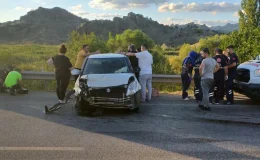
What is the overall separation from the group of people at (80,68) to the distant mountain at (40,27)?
140116 millimetres

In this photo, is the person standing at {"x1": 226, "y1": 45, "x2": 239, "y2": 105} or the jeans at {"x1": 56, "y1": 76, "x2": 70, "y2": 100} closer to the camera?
the jeans at {"x1": 56, "y1": 76, "x2": 70, "y2": 100}

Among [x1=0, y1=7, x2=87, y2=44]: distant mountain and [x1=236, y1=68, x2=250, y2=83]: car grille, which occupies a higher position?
[x1=0, y1=7, x2=87, y2=44]: distant mountain

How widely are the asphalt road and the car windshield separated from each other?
1142 millimetres

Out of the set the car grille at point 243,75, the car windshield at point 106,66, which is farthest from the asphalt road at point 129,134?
the car windshield at point 106,66

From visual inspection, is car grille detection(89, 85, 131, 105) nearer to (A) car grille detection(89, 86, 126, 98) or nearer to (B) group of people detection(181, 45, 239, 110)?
(A) car grille detection(89, 86, 126, 98)

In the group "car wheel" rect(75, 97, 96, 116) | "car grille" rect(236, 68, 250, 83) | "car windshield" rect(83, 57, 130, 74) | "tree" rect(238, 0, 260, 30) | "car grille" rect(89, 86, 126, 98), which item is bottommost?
"car wheel" rect(75, 97, 96, 116)

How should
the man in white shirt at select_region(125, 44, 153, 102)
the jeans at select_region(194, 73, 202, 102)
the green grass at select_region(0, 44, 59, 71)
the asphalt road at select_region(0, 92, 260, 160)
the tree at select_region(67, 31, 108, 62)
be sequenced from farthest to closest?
the tree at select_region(67, 31, 108, 62) → the green grass at select_region(0, 44, 59, 71) → the man in white shirt at select_region(125, 44, 153, 102) → the jeans at select_region(194, 73, 202, 102) → the asphalt road at select_region(0, 92, 260, 160)

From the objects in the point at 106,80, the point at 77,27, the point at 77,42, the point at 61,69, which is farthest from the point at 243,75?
the point at 77,27

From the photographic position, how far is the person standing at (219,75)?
33.1 feet

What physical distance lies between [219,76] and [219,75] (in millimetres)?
39

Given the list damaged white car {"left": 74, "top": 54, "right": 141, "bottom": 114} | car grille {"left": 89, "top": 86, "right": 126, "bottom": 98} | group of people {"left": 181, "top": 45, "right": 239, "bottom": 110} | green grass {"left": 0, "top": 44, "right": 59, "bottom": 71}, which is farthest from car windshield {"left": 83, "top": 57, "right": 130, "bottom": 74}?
green grass {"left": 0, "top": 44, "right": 59, "bottom": 71}

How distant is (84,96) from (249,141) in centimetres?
399

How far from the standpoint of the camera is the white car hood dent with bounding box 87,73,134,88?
26.9 ft

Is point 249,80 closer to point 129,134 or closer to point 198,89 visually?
point 198,89
